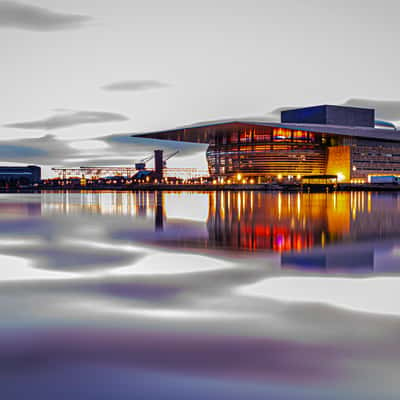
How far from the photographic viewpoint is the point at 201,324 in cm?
472

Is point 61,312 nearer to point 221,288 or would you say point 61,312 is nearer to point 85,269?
point 221,288

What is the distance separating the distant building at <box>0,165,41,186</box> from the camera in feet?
513

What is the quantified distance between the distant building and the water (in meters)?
156

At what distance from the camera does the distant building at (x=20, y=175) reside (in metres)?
156

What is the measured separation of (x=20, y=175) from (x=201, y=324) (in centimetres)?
16472

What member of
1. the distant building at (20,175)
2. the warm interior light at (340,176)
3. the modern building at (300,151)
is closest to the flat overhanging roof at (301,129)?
the modern building at (300,151)

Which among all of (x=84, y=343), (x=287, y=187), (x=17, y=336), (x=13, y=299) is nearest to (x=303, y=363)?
(x=84, y=343)

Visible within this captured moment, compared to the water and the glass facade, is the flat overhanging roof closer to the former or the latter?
the glass facade

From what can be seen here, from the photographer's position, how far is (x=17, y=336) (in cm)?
436

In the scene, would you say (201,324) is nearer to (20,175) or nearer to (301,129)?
(301,129)

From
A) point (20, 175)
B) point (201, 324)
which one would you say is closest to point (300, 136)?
point (201, 324)

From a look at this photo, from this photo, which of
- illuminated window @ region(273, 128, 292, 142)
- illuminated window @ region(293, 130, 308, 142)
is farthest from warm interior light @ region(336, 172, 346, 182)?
illuminated window @ region(273, 128, 292, 142)

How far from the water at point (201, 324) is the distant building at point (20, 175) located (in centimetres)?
15567

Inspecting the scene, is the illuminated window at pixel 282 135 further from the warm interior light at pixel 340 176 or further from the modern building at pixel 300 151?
the warm interior light at pixel 340 176
